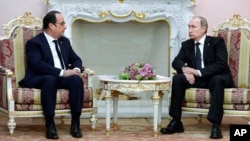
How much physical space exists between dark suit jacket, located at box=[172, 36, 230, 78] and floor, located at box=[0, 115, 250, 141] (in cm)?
58

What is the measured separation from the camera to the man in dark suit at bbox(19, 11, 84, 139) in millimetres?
4520

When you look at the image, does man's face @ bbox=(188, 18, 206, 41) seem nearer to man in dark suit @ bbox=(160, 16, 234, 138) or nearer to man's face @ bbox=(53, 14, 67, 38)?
man in dark suit @ bbox=(160, 16, 234, 138)

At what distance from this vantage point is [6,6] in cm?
580

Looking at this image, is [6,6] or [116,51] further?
[116,51]

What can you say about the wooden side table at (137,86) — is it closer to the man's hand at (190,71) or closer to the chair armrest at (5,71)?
the man's hand at (190,71)

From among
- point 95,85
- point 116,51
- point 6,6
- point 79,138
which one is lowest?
point 79,138

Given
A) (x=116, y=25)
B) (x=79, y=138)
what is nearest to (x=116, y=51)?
Result: (x=116, y=25)

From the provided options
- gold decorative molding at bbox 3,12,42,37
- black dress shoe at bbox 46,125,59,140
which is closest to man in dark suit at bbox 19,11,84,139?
black dress shoe at bbox 46,125,59,140

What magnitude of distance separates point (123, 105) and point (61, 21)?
161 centimetres

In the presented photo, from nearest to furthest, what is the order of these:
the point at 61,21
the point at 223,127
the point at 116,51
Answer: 1. the point at 61,21
2. the point at 223,127
3. the point at 116,51

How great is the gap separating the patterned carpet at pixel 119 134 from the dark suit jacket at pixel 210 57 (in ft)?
1.87

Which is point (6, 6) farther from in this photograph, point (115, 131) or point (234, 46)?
point (234, 46)

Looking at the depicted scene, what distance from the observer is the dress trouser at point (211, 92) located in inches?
182

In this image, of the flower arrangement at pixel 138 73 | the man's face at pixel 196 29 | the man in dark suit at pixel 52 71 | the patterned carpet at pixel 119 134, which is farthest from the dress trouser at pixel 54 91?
the man's face at pixel 196 29
